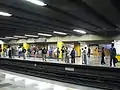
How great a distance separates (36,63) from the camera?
17797 mm

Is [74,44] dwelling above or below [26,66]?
above

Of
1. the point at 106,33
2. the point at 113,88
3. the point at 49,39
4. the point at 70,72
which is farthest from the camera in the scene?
the point at 49,39

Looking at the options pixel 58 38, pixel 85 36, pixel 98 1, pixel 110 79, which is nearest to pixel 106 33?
pixel 85 36

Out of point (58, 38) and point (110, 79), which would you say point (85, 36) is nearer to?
point (58, 38)

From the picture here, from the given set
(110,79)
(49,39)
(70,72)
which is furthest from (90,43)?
(110,79)

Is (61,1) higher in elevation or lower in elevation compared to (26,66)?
higher

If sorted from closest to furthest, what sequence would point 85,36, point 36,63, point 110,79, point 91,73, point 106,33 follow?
1. point 110,79
2. point 91,73
3. point 36,63
4. point 106,33
5. point 85,36

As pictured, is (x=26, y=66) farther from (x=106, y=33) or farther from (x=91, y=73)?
(x=106, y=33)

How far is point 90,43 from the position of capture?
29000 mm

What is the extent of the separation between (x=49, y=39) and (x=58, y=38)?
73.2 inches

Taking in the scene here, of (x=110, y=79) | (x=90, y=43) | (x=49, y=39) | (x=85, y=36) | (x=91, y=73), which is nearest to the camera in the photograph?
(x=110, y=79)

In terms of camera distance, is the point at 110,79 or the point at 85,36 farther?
the point at 85,36

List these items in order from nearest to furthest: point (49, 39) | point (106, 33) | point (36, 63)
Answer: point (36, 63), point (106, 33), point (49, 39)

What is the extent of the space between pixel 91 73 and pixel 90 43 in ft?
53.7
